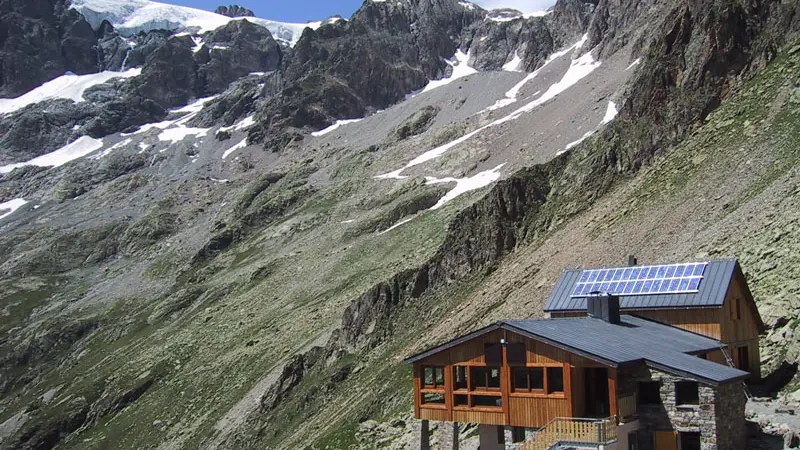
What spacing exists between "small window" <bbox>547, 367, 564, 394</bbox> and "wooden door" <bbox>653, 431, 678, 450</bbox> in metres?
3.76

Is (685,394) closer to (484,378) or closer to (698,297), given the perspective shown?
(484,378)

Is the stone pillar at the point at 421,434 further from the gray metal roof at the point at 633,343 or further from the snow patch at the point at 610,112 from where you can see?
the snow patch at the point at 610,112

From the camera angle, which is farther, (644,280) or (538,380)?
(644,280)

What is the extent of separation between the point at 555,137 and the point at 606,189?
123 feet

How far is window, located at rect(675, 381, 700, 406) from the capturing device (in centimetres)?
2958

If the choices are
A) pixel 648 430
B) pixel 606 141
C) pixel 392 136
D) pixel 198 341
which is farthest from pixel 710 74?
pixel 392 136

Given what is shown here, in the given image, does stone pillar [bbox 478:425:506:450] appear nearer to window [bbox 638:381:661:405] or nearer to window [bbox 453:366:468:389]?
window [bbox 453:366:468:389]

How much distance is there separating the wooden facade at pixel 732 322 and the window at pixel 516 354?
9.82 meters

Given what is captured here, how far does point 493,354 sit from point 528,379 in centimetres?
170

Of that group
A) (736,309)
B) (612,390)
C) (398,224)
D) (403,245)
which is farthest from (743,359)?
(398,224)

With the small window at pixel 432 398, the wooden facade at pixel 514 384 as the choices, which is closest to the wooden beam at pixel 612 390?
the wooden facade at pixel 514 384

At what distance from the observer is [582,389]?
30625 millimetres

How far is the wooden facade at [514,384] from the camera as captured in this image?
99.2 ft

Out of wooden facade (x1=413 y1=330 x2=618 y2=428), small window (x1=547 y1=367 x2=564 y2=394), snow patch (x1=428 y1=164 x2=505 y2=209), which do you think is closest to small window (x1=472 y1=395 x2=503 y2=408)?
wooden facade (x1=413 y1=330 x2=618 y2=428)
